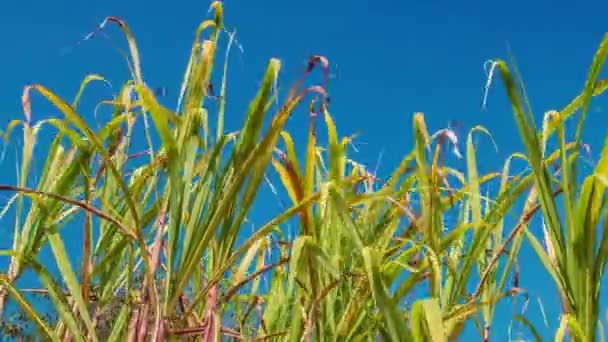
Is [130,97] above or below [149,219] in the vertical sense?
above

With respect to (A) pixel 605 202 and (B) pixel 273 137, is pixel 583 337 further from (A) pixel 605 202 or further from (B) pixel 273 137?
(B) pixel 273 137

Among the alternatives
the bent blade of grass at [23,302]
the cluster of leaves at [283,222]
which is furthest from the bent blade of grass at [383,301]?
the bent blade of grass at [23,302]

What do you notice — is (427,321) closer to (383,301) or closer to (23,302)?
(383,301)

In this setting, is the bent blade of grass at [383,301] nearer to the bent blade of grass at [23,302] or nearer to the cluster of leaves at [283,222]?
the cluster of leaves at [283,222]

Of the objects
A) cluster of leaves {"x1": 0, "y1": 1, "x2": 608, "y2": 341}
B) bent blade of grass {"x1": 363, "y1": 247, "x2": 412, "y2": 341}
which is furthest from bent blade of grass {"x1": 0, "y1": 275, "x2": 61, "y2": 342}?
bent blade of grass {"x1": 363, "y1": 247, "x2": 412, "y2": 341}

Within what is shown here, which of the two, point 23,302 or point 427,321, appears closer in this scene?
point 427,321

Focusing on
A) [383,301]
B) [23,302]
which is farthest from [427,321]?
[23,302]

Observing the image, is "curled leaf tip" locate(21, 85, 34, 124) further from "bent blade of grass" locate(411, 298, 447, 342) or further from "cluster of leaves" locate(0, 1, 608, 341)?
"bent blade of grass" locate(411, 298, 447, 342)

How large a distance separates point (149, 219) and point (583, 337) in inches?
33.6

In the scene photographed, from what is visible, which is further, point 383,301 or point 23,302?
point 23,302

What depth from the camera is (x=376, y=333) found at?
5.35 ft

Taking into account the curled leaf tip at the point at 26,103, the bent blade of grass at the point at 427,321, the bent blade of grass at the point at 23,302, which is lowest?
the bent blade of grass at the point at 427,321

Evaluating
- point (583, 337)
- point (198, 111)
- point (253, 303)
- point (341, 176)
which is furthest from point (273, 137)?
point (253, 303)

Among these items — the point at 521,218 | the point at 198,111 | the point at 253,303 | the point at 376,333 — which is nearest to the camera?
the point at 198,111
